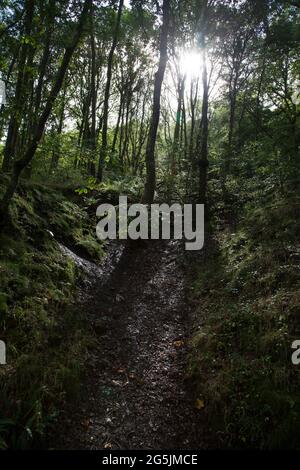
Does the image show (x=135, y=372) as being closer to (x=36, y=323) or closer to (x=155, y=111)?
(x=36, y=323)

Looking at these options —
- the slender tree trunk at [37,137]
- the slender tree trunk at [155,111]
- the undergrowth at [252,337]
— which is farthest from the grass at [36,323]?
the slender tree trunk at [155,111]

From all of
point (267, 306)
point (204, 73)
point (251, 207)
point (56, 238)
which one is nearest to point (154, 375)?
point (267, 306)

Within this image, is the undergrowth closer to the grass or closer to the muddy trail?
the muddy trail

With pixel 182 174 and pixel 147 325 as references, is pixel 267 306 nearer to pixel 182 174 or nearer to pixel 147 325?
pixel 147 325

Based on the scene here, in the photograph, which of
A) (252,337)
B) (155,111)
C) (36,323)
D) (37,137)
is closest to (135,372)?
(36,323)

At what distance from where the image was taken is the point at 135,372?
5301 mm

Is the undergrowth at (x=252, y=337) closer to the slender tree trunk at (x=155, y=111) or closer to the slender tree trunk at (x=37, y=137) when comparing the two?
the slender tree trunk at (x=155, y=111)

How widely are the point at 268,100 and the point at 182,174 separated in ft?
23.1

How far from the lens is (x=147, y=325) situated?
6.67m

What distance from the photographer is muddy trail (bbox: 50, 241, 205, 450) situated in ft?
13.6

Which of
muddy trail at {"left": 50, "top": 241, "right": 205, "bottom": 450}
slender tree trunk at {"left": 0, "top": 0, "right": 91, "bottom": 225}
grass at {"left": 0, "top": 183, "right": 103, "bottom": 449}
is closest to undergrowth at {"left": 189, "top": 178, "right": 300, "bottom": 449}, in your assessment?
muddy trail at {"left": 50, "top": 241, "right": 205, "bottom": 450}

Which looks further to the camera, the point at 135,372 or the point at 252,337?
the point at 135,372

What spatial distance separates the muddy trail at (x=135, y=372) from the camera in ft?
13.6

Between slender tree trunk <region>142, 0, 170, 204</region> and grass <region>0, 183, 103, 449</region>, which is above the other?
slender tree trunk <region>142, 0, 170, 204</region>
